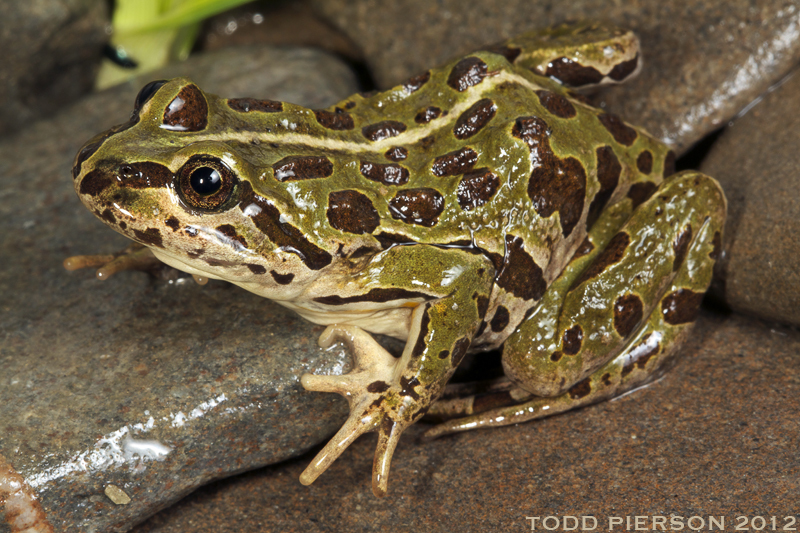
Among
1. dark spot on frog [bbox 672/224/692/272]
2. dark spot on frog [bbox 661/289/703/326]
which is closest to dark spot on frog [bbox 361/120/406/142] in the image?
dark spot on frog [bbox 672/224/692/272]

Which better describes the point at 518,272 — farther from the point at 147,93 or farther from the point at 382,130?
the point at 147,93

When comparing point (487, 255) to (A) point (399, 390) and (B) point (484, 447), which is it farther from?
(B) point (484, 447)

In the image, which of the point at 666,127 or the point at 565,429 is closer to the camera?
the point at 565,429

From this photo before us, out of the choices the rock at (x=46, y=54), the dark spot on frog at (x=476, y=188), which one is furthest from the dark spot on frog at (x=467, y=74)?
the rock at (x=46, y=54)

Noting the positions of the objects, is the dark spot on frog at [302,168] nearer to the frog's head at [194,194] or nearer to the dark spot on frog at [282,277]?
the frog's head at [194,194]

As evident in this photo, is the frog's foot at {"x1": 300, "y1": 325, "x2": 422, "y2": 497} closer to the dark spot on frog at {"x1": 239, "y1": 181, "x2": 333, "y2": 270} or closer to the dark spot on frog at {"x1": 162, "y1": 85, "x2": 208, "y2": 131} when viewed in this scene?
the dark spot on frog at {"x1": 239, "y1": 181, "x2": 333, "y2": 270}

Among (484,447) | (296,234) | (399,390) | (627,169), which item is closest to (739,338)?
(627,169)
